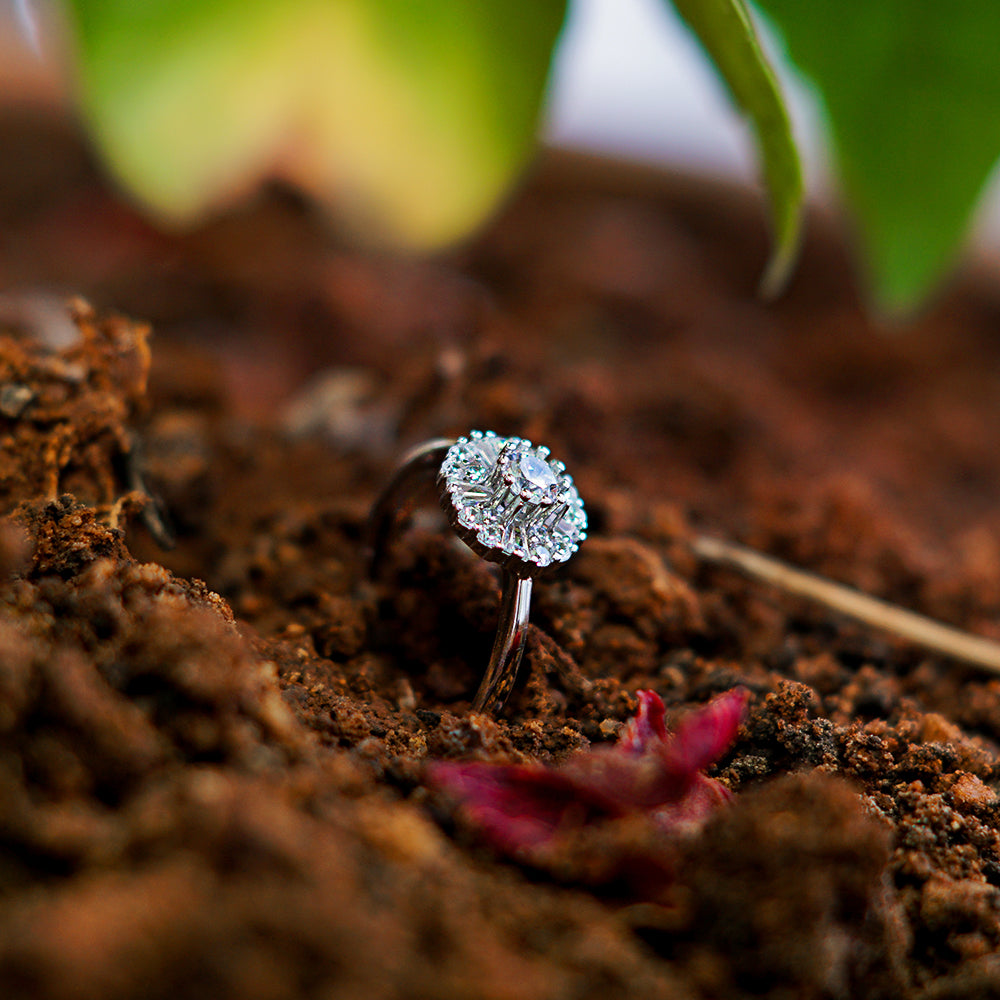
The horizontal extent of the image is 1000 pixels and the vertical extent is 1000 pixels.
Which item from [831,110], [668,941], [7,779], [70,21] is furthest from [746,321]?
[7,779]

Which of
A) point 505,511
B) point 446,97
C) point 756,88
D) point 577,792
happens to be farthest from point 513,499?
point 446,97

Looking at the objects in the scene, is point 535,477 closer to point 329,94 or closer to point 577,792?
point 577,792

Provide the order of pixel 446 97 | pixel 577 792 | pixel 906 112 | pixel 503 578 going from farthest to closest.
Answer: pixel 446 97, pixel 906 112, pixel 503 578, pixel 577 792

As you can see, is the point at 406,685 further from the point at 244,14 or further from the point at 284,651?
the point at 244,14

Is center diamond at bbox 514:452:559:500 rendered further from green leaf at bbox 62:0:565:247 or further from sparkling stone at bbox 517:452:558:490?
green leaf at bbox 62:0:565:247

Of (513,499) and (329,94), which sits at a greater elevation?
(329,94)
